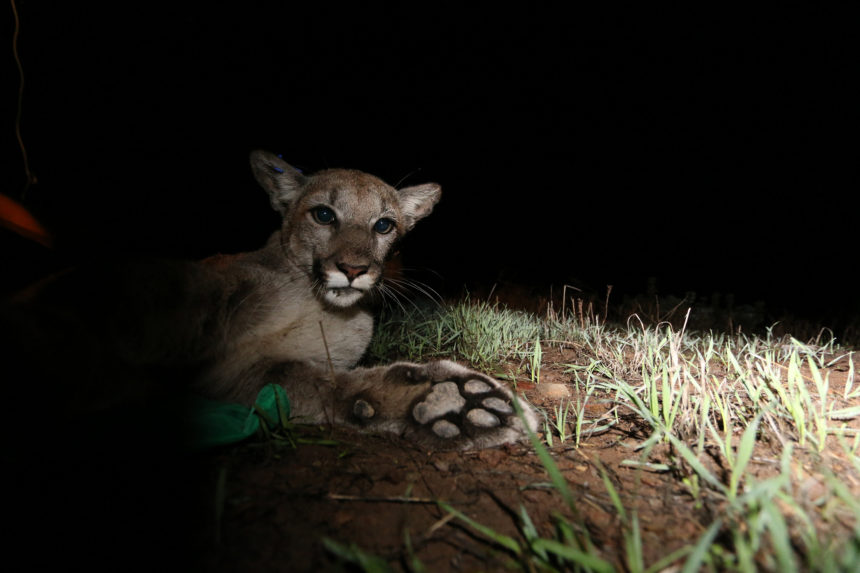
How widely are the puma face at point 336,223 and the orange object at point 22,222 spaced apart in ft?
4.94

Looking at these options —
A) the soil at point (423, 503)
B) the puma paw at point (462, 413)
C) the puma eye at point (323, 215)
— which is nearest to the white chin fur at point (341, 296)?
the puma eye at point (323, 215)

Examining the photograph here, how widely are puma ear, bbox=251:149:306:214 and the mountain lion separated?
0.35 metres

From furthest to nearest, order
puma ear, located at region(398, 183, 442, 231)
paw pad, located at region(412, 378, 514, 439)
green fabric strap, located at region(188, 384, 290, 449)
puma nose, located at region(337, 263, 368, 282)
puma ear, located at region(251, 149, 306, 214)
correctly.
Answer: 1. puma ear, located at region(398, 183, 442, 231)
2. puma ear, located at region(251, 149, 306, 214)
3. puma nose, located at region(337, 263, 368, 282)
4. paw pad, located at region(412, 378, 514, 439)
5. green fabric strap, located at region(188, 384, 290, 449)

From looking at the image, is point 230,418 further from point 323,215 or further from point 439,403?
point 323,215

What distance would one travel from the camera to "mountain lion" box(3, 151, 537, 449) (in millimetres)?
1634

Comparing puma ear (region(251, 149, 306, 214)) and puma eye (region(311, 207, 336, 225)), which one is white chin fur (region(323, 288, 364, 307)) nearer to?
puma eye (region(311, 207, 336, 225))

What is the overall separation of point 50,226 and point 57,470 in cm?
247

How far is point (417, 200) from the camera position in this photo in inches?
147

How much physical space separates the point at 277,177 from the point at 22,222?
174cm

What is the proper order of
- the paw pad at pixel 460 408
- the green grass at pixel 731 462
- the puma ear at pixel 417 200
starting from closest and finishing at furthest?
the green grass at pixel 731 462
the paw pad at pixel 460 408
the puma ear at pixel 417 200

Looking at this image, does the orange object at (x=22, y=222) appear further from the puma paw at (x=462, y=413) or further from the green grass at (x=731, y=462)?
→ the green grass at (x=731, y=462)

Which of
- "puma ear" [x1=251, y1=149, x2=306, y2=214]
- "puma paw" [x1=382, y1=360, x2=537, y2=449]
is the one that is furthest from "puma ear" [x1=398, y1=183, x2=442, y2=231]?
"puma paw" [x1=382, y1=360, x2=537, y2=449]

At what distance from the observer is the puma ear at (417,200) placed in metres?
3.67

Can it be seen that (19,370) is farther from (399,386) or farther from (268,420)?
(399,386)
